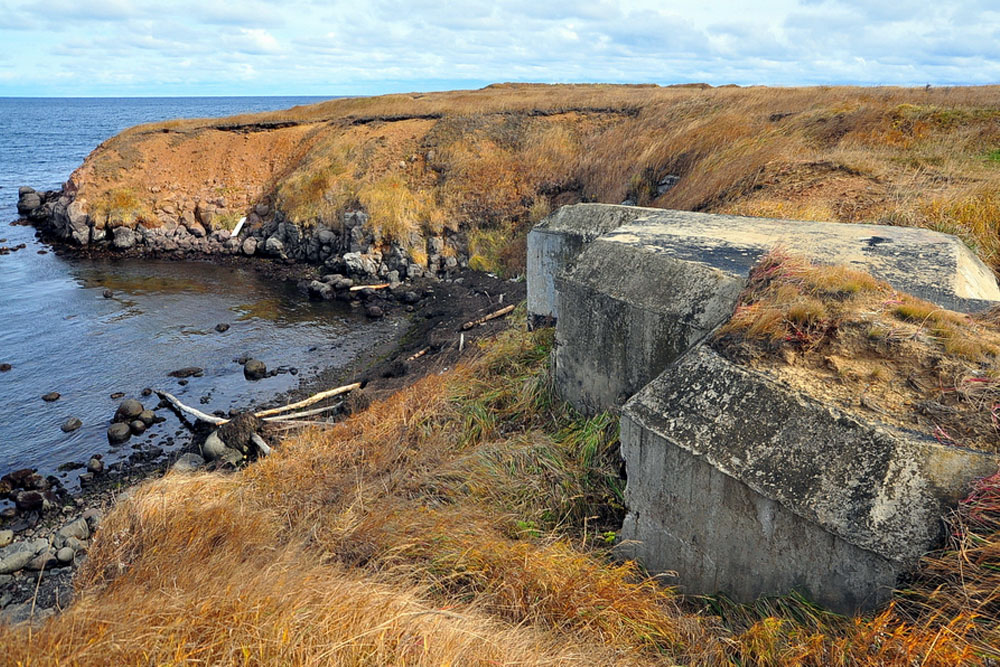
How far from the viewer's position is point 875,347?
4242 millimetres

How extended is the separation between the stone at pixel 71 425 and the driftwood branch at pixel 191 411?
4.95ft

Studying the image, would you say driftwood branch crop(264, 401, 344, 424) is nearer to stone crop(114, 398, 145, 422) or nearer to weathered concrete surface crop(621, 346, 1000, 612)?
stone crop(114, 398, 145, 422)

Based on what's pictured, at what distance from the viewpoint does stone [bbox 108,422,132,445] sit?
11.4 m

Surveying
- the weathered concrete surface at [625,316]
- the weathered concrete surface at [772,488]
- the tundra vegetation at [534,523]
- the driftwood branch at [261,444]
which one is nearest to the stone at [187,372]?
the driftwood branch at [261,444]

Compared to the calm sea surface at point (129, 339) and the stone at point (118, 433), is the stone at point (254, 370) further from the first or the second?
the stone at point (118, 433)

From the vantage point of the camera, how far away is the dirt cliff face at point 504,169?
10.7 meters

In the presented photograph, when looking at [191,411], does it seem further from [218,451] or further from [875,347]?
[875,347]

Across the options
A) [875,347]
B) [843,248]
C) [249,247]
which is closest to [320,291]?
[249,247]

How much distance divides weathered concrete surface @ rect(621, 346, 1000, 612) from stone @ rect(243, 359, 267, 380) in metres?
11.3

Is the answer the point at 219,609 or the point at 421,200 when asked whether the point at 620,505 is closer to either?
the point at 219,609

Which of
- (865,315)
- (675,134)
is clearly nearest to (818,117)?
(675,134)

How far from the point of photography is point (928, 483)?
333 cm

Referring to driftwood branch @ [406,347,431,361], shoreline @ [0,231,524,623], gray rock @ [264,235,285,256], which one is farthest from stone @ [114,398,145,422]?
gray rock @ [264,235,285,256]

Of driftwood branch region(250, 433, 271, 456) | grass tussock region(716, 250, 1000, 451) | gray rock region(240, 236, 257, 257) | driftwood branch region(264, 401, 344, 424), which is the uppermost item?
grass tussock region(716, 250, 1000, 451)
